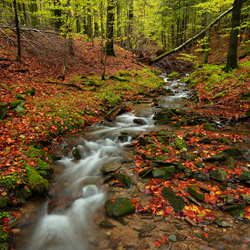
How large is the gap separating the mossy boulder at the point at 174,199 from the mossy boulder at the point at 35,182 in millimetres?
2776

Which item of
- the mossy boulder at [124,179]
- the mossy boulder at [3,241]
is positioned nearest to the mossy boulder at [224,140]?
the mossy boulder at [124,179]

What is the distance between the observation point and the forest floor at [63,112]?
3.66m

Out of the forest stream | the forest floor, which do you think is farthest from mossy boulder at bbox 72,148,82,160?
the forest floor

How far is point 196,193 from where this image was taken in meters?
3.60

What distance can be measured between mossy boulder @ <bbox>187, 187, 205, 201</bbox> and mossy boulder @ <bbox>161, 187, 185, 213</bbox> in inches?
12.1

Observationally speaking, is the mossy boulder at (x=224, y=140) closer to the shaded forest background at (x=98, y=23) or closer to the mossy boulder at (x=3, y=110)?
the mossy boulder at (x=3, y=110)

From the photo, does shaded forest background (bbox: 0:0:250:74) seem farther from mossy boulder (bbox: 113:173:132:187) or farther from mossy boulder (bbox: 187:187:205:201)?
mossy boulder (bbox: 187:187:205:201)

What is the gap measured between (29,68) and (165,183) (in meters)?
10.6

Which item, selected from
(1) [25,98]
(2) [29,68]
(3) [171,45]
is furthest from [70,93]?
(3) [171,45]

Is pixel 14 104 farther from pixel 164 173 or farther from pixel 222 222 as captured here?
pixel 222 222

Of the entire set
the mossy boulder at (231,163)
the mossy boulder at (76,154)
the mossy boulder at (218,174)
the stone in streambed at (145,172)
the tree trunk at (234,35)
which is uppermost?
the tree trunk at (234,35)

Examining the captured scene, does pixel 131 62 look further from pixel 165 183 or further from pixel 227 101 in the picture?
pixel 165 183

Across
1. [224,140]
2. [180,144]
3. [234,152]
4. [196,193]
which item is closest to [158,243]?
[196,193]

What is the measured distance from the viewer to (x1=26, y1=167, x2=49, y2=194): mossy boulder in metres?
3.86
